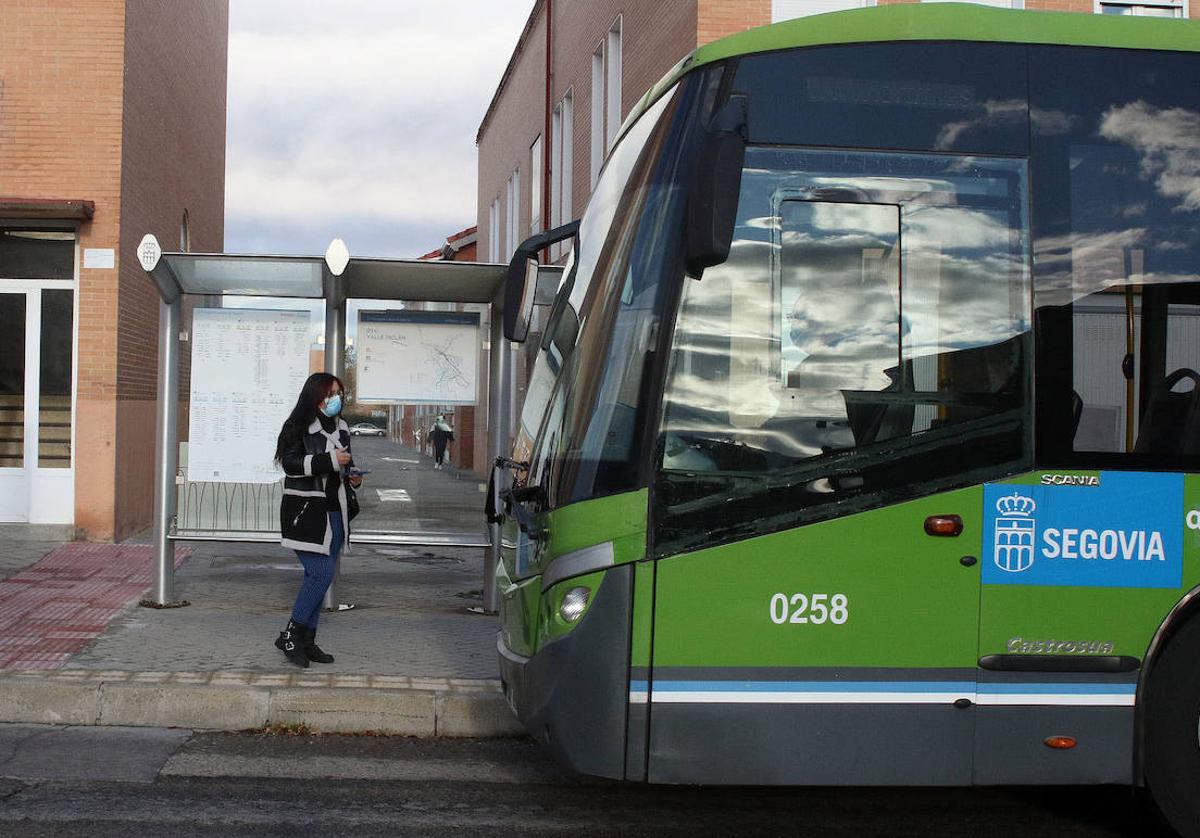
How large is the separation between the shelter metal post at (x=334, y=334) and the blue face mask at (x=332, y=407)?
78.1 inches

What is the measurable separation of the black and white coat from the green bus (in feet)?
9.17

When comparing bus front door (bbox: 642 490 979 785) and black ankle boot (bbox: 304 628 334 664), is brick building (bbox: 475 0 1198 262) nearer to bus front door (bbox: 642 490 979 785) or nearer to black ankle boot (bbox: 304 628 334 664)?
black ankle boot (bbox: 304 628 334 664)

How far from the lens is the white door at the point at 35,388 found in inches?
539

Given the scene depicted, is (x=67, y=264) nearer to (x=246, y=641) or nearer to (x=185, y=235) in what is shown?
(x=185, y=235)

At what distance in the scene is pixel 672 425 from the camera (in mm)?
4812

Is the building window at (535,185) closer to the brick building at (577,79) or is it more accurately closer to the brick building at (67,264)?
the brick building at (577,79)

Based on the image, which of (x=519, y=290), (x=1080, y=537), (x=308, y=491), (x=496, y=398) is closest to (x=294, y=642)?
(x=308, y=491)

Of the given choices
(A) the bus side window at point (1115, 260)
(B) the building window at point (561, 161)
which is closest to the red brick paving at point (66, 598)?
(A) the bus side window at point (1115, 260)

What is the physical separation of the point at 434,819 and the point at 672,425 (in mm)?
1964

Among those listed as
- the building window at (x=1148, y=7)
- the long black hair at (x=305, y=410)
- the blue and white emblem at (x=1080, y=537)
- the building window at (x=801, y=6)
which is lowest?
the blue and white emblem at (x=1080, y=537)

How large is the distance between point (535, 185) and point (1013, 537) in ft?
67.2

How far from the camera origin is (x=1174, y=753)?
193 inches

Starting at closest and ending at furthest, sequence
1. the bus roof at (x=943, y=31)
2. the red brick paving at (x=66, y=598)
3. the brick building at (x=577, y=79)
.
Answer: the bus roof at (x=943, y=31) → the red brick paving at (x=66, y=598) → the brick building at (x=577, y=79)

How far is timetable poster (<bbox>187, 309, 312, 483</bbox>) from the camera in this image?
9.60 m
